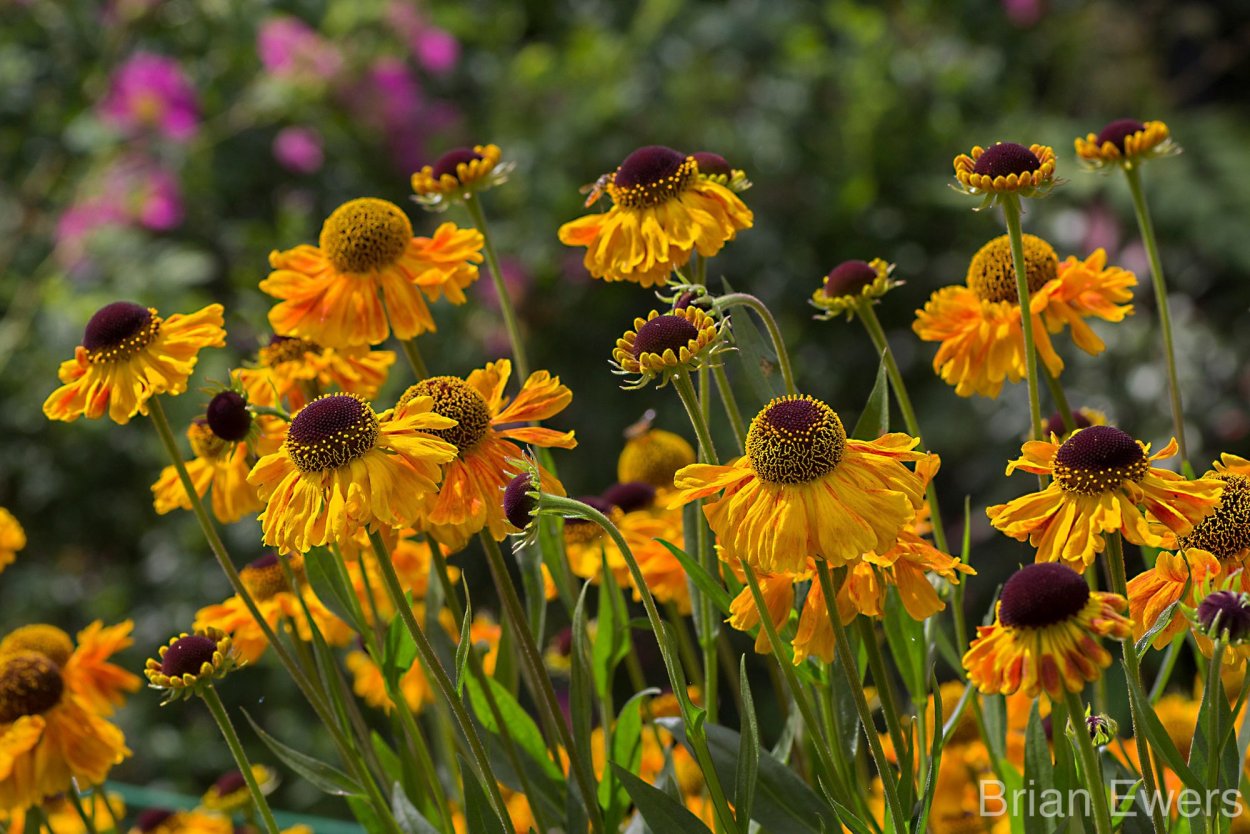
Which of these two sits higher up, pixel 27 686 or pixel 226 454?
pixel 226 454

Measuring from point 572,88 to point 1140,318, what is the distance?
1340 mm

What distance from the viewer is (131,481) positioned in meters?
2.96

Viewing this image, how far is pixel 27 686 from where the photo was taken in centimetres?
108

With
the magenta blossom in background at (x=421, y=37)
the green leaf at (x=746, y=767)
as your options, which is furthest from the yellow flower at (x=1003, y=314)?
the magenta blossom in background at (x=421, y=37)

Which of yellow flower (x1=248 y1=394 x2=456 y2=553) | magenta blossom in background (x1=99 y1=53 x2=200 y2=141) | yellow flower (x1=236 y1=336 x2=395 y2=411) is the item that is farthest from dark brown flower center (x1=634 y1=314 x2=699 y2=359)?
magenta blossom in background (x1=99 y1=53 x2=200 y2=141)

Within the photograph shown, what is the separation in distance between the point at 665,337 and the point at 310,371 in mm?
374

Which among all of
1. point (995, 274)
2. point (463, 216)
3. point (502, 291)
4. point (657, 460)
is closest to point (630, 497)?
point (657, 460)

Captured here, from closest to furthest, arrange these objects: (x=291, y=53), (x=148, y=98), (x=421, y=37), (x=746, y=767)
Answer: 1. (x=746, y=767)
2. (x=148, y=98)
3. (x=291, y=53)
4. (x=421, y=37)

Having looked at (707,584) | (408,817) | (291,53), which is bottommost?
(408,817)

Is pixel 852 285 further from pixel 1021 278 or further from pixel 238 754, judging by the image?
pixel 238 754

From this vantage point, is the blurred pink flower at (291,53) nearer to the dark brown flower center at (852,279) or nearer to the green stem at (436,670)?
the dark brown flower center at (852,279)

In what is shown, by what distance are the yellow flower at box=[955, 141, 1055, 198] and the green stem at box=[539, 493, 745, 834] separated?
0.28m

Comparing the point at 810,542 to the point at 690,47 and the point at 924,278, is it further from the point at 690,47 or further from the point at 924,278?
the point at 690,47

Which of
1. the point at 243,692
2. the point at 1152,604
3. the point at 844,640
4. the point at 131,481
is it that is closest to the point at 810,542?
the point at 844,640
